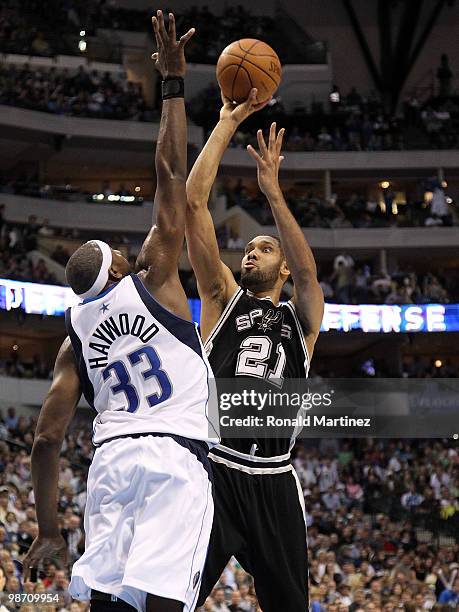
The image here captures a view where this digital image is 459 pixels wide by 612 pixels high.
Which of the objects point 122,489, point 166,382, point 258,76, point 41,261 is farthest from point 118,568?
point 41,261

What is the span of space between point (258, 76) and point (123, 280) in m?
2.73

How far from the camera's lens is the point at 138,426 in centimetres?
411

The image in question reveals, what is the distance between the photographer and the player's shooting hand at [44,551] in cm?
401

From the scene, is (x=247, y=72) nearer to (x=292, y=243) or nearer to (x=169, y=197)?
(x=292, y=243)

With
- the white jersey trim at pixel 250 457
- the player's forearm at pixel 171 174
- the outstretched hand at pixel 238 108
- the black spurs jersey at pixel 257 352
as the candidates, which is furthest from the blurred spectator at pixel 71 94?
the player's forearm at pixel 171 174

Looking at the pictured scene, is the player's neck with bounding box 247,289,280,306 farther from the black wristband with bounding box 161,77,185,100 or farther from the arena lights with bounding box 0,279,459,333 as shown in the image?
the arena lights with bounding box 0,279,459,333

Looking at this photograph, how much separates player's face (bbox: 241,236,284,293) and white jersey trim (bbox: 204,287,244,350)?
0.10 metres

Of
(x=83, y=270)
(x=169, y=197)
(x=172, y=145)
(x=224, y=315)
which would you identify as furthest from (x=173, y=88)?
(x=224, y=315)

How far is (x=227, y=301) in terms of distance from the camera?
5.89 metres

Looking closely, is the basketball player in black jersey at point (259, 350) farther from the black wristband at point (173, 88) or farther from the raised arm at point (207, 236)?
the black wristband at point (173, 88)

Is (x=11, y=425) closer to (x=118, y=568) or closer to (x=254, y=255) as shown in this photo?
(x=254, y=255)

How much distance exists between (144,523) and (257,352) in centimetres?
185

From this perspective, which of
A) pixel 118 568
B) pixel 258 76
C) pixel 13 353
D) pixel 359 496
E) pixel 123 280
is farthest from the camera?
pixel 13 353

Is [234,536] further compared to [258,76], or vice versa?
[258,76]
